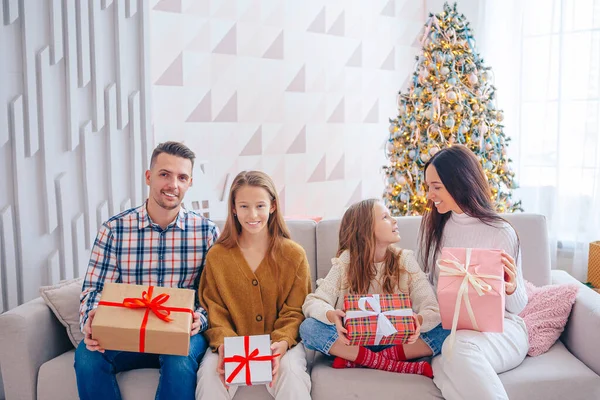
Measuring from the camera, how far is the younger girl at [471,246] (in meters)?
2.01

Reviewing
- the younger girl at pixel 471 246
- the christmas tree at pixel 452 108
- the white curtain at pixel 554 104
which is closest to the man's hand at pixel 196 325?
the younger girl at pixel 471 246

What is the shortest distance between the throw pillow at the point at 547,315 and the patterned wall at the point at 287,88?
6.82ft

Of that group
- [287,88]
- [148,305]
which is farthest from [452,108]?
[148,305]

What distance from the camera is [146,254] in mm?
2381

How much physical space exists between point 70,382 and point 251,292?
2.32 ft

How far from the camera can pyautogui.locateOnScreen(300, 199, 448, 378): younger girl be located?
2.22m

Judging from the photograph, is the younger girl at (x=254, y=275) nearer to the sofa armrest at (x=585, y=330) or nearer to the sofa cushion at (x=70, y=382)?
the sofa cushion at (x=70, y=382)

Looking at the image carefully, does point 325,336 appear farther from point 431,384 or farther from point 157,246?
point 157,246

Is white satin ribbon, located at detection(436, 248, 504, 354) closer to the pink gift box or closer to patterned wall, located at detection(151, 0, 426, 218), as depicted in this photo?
the pink gift box

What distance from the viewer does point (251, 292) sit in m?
2.36

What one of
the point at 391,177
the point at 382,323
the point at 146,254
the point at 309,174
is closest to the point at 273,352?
the point at 382,323

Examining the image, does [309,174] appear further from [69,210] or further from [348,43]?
[69,210]

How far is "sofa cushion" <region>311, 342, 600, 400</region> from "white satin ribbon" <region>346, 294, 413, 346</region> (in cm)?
14

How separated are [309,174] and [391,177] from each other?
96 cm
